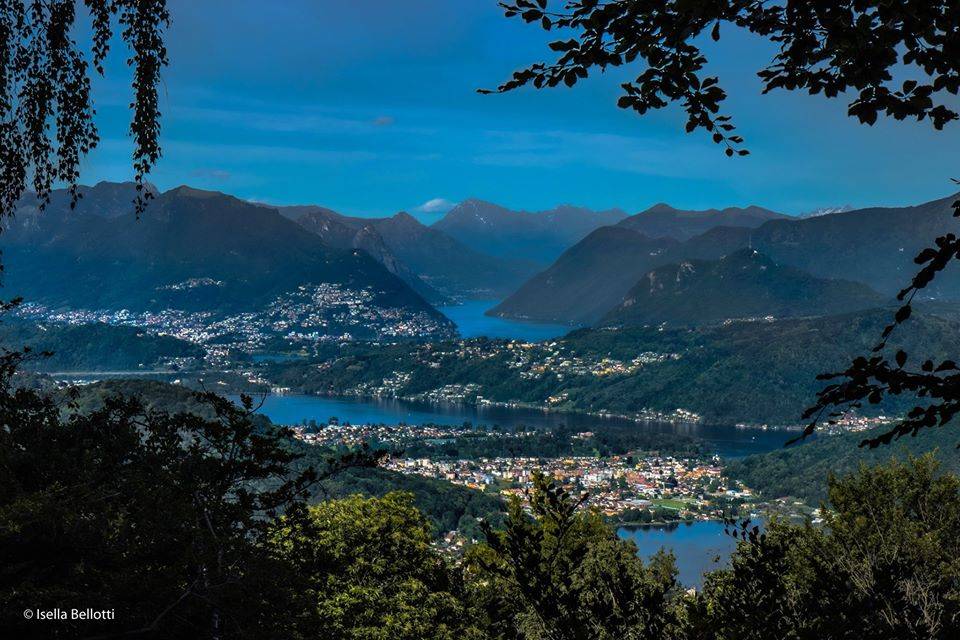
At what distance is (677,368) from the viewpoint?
13625 cm

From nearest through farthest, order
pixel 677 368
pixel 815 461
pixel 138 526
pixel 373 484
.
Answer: pixel 138 526, pixel 373 484, pixel 815 461, pixel 677 368

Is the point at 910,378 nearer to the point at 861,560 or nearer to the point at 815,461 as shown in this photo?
the point at 861,560

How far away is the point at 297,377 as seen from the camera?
141125 mm

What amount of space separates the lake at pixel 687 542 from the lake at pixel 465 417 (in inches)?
1434

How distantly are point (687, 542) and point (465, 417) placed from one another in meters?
A: 66.0

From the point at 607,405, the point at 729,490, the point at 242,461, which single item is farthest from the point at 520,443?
the point at 242,461

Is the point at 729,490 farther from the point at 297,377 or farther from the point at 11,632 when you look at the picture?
the point at 297,377

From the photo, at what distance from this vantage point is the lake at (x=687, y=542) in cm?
4338

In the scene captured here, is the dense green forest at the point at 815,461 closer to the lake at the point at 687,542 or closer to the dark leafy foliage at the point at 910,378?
the lake at the point at 687,542

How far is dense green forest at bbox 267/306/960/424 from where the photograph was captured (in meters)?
123

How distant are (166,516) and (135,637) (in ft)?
3.06

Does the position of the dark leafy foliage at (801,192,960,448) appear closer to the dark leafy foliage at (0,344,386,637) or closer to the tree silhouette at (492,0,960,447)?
the tree silhouette at (492,0,960,447)

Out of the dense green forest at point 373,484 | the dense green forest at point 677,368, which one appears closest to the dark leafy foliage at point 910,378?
the dense green forest at point 373,484

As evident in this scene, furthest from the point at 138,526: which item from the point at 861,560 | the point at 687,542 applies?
the point at 687,542
